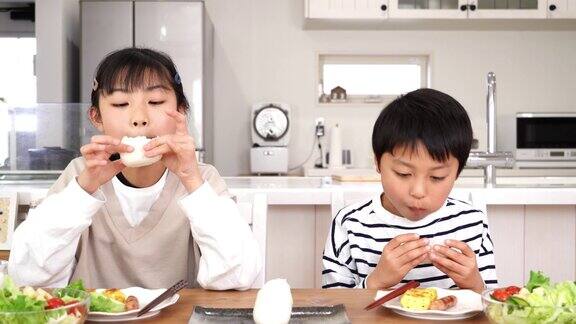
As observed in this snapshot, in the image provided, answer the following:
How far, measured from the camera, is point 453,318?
3.04 ft

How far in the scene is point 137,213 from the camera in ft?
4.33

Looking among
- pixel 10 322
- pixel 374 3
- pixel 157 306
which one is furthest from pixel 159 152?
pixel 374 3

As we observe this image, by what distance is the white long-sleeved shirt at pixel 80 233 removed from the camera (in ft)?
3.65

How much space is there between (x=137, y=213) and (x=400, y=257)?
55 centimetres


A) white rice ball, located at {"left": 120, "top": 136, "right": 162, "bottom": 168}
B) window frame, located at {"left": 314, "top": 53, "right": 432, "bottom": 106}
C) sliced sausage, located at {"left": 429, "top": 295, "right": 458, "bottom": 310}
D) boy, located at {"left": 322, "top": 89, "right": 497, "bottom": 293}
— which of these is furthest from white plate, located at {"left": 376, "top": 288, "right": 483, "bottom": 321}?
window frame, located at {"left": 314, "top": 53, "right": 432, "bottom": 106}

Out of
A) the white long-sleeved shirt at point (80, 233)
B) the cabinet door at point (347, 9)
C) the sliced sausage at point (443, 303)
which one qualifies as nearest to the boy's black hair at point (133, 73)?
the white long-sleeved shirt at point (80, 233)

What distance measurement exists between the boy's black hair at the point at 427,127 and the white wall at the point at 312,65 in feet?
10.9

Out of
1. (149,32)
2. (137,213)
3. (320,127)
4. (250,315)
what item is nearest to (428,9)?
(320,127)

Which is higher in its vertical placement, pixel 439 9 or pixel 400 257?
pixel 439 9

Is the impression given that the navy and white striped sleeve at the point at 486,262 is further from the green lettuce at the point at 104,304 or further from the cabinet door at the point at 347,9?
the cabinet door at the point at 347,9

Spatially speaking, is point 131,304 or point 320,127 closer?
point 131,304

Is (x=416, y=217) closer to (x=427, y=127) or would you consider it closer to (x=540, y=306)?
(x=427, y=127)

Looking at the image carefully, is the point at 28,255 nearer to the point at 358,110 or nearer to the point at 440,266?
the point at 440,266

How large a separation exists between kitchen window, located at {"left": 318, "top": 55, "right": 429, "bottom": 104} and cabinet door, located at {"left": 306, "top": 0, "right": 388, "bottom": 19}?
56 cm
